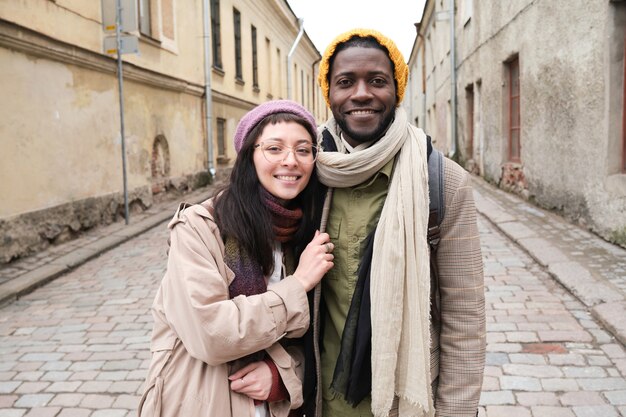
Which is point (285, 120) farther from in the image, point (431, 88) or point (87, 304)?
point (431, 88)

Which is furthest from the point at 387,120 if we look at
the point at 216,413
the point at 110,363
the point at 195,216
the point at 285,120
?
the point at 110,363

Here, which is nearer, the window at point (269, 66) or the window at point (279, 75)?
the window at point (269, 66)

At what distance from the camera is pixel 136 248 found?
25.7ft

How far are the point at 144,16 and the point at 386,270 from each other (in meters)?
10.9

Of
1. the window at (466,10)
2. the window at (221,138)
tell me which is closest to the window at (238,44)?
the window at (221,138)

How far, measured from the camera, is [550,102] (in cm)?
799

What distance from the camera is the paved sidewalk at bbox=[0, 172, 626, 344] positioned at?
4664 mm

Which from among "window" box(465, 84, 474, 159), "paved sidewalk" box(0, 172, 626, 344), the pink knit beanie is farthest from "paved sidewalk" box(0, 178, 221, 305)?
"window" box(465, 84, 474, 159)

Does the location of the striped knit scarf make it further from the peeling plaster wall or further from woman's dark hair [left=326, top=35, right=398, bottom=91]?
the peeling plaster wall

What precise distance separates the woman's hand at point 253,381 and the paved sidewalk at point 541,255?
321cm

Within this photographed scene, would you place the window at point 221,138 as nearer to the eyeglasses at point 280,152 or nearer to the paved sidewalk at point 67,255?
the paved sidewalk at point 67,255

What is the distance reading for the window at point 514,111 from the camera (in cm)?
1038

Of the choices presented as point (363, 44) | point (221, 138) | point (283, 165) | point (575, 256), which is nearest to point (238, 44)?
point (221, 138)

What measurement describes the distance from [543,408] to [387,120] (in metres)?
2.19
